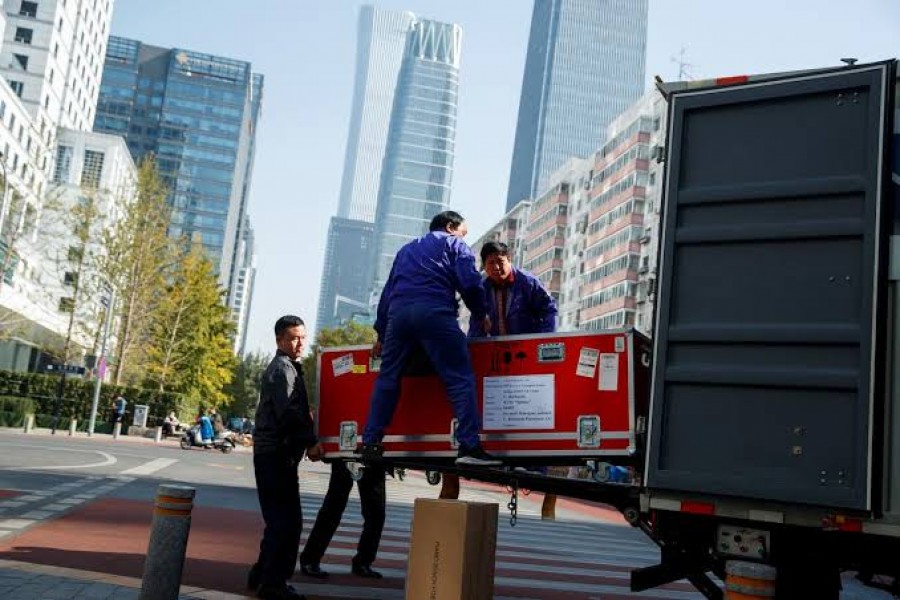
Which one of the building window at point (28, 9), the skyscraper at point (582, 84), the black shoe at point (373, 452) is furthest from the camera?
the skyscraper at point (582, 84)

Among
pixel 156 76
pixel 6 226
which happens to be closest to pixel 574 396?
pixel 6 226

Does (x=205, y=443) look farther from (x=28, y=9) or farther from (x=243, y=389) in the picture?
(x=243, y=389)

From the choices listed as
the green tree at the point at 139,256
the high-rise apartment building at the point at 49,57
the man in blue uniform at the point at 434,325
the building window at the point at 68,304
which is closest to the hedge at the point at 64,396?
the green tree at the point at 139,256

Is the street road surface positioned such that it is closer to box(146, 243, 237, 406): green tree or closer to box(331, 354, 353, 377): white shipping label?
box(331, 354, 353, 377): white shipping label

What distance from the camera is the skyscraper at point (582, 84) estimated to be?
189125 millimetres

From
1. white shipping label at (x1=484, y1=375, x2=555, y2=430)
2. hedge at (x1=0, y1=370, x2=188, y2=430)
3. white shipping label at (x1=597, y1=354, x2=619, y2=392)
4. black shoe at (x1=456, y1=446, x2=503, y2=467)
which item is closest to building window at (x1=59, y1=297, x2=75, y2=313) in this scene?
hedge at (x1=0, y1=370, x2=188, y2=430)

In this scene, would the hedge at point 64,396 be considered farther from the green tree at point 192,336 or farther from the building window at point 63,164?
the building window at point 63,164

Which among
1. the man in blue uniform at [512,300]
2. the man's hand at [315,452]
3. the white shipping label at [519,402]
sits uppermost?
the man in blue uniform at [512,300]

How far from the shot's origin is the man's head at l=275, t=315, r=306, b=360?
7.11 metres

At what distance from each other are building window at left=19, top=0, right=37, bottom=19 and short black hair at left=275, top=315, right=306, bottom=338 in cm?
8139

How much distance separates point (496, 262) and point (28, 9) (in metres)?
82.6

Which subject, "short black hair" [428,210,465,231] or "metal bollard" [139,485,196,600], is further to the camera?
"short black hair" [428,210,465,231]

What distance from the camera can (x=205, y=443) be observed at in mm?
33844

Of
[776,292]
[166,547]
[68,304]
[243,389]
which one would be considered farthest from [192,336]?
[243,389]
